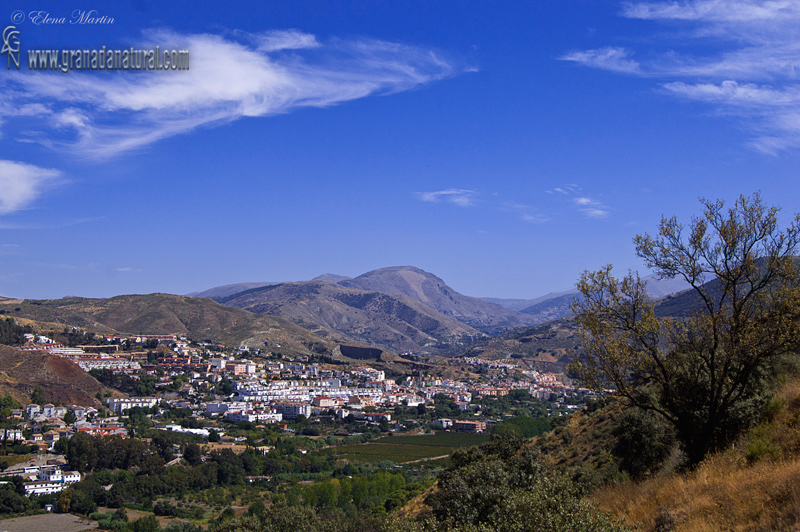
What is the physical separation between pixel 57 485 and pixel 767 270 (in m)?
48.1

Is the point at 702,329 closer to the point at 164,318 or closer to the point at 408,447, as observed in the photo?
the point at 408,447

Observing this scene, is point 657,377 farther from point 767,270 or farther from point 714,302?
point 767,270

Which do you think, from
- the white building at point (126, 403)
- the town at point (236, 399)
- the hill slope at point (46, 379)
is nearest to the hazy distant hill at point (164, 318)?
the town at point (236, 399)

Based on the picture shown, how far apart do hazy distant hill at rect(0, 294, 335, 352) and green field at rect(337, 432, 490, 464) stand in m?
66.9

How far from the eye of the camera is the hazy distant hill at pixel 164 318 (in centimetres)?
11481

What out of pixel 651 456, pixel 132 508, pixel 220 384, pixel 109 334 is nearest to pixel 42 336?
pixel 109 334

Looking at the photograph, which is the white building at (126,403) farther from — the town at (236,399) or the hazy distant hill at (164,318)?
the hazy distant hill at (164,318)

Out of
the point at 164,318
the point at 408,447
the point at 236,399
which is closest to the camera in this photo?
the point at 408,447

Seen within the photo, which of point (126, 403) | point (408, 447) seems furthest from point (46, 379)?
point (408, 447)

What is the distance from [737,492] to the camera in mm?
7496

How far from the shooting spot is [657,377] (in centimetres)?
984

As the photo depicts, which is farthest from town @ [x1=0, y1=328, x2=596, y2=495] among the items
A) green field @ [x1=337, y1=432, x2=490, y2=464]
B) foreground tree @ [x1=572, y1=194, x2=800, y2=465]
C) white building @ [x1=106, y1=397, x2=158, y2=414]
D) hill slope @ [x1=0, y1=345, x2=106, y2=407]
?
foreground tree @ [x1=572, y1=194, x2=800, y2=465]

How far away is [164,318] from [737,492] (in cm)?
13041

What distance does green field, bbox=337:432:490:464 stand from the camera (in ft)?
171
